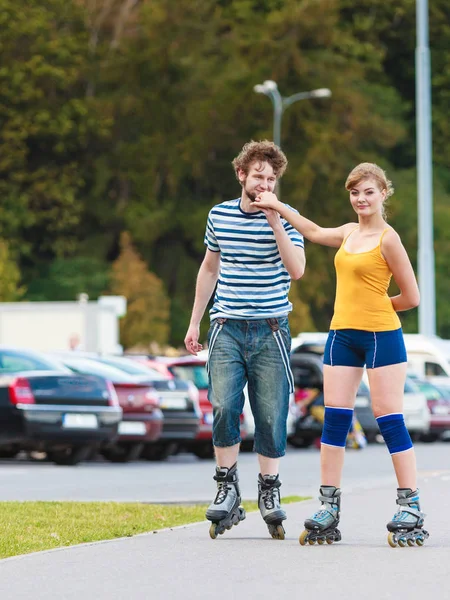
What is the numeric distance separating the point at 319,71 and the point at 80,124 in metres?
7.46

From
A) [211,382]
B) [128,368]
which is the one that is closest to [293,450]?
[128,368]

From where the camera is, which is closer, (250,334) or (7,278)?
(250,334)

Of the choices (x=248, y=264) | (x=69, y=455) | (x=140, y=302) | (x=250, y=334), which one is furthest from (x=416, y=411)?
(x=248, y=264)

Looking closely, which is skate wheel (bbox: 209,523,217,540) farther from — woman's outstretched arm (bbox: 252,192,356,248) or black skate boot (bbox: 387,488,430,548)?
woman's outstretched arm (bbox: 252,192,356,248)

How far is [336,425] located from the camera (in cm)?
929

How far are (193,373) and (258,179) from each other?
15.9 meters

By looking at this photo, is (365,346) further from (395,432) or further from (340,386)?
(395,432)

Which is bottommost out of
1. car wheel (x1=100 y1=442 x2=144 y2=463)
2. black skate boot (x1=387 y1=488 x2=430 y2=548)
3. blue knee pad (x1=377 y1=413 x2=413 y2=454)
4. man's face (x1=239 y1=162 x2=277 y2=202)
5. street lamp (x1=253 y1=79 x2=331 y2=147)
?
car wheel (x1=100 y1=442 x2=144 y2=463)

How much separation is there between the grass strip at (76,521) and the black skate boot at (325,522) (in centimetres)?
134

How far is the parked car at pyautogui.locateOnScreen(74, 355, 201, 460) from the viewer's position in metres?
23.5

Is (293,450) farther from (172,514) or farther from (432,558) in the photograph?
(432,558)

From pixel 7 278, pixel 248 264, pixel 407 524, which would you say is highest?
pixel 248 264

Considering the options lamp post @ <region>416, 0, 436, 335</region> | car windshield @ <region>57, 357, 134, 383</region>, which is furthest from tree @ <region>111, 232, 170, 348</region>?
car windshield @ <region>57, 357, 134, 383</region>

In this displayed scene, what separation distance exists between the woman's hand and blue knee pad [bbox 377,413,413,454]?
122 centimetres
